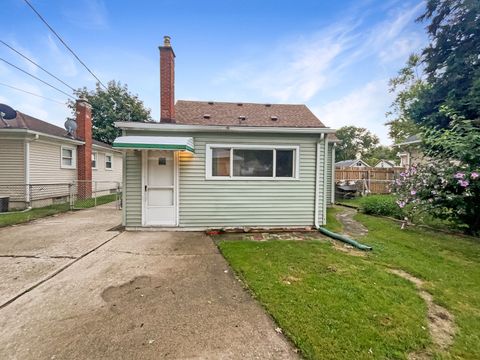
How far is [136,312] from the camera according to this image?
8.64 feet

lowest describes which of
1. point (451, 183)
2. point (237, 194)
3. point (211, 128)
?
point (237, 194)

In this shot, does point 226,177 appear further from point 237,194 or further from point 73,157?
point 73,157

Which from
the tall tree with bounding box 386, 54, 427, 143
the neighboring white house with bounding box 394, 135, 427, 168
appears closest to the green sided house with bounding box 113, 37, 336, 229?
the neighboring white house with bounding box 394, 135, 427, 168

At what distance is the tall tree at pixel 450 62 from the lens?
28.2ft

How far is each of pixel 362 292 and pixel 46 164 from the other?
13.8 meters

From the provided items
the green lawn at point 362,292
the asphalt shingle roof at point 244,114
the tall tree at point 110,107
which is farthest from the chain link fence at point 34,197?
the tall tree at point 110,107

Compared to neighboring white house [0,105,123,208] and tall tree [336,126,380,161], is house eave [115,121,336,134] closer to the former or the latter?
neighboring white house [0,105,123,208]

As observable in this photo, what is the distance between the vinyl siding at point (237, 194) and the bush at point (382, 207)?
3.45 metres

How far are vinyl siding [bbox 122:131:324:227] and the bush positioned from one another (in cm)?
345

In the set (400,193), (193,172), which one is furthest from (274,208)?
(400,193)

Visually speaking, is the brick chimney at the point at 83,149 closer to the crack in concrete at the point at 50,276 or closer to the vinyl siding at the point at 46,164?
the vinyl siding at the point at 46,164

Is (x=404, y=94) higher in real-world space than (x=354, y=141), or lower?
lower

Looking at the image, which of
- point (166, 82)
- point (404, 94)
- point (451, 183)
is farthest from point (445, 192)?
point (404, 94)

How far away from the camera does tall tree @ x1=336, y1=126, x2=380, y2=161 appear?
54969 mm
